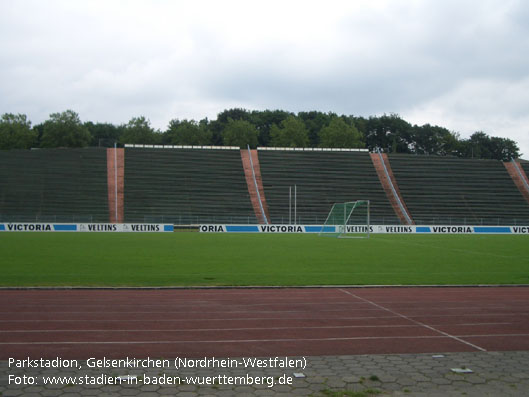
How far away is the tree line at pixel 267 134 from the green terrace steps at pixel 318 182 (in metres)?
17.6

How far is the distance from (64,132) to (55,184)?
30115 mm

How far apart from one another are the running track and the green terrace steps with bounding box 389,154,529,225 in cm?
4729

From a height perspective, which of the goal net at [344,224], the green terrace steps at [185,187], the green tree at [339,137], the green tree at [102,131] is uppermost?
the green tree at [102,131]

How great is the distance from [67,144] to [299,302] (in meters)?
84.3

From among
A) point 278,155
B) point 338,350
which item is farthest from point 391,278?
point 278,155

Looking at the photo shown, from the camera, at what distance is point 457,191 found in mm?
65562

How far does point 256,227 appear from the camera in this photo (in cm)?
4947

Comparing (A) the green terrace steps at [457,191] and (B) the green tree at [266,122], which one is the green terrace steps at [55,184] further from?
(B) the green tree at [266,122]

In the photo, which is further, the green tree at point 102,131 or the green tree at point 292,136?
the green tree at point 102,131

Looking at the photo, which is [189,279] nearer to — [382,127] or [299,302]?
[299,302]

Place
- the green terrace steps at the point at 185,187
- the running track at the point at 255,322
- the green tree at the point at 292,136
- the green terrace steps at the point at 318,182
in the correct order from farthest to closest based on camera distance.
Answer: the green tree at the point at 292,136 < the green terrace steps at the point at 318,182 < the green terrace steps at the point at 185,187 < the running track at the point at 255,322

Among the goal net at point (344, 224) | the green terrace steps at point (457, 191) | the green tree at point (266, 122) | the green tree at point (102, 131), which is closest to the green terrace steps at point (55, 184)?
the goal net at point (344, 224)

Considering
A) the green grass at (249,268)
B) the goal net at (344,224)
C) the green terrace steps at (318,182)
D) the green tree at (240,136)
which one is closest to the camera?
the green grass at (249,268)

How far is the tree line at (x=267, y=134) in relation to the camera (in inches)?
3435
